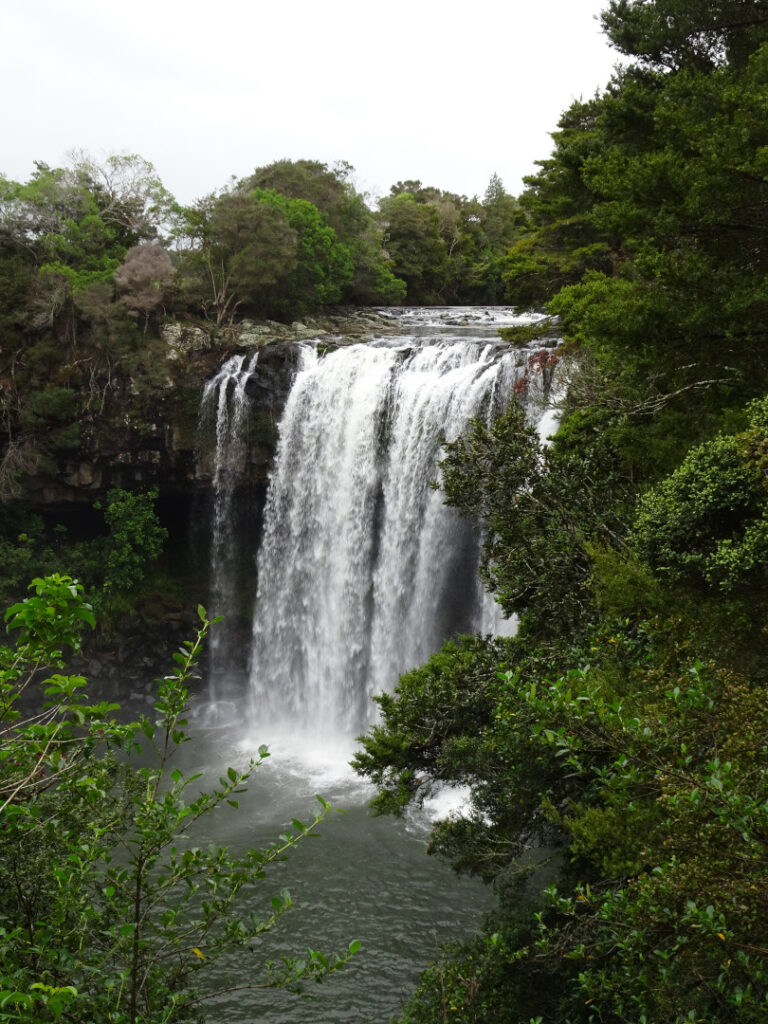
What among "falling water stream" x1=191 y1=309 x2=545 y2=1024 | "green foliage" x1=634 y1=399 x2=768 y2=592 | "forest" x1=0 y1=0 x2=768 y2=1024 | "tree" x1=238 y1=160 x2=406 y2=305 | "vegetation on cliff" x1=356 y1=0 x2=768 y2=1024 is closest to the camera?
"forest" x1=0 y1=0 x2=768 y2=1024

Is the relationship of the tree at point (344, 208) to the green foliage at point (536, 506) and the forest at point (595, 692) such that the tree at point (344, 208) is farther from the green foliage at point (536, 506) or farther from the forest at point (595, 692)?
the green foliage at point (536, 506)

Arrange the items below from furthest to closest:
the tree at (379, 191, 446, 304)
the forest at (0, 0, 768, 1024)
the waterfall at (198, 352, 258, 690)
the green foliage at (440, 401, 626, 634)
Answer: the tree at (379, 191, 446, 304)
the waterfall at (198, 352, 258, 690)
the green foliage at (440, 401, 626, 634)
the forest at (0, 0, 768, 1024)

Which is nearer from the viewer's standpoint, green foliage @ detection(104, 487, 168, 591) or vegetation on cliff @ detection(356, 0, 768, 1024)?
vegetation on cliff @ detection(356, 0, 768, 1024)

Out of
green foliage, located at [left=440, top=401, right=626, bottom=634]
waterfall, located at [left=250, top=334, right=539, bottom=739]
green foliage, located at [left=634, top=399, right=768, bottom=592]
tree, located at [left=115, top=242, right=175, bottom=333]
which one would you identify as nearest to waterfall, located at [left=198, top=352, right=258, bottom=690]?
waterfall, located at [left=250, top=334, right=539, bottom=739]

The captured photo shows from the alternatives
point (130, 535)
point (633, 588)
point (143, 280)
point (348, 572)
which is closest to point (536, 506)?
point (633, 588)

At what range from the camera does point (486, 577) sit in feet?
35.2

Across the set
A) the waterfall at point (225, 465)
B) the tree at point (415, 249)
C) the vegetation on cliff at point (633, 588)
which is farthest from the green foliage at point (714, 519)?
the tree at point (415, 249)

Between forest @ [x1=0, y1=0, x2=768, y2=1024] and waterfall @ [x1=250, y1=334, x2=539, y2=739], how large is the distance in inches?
128

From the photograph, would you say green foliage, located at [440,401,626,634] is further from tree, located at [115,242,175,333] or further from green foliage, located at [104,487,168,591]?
tree, located at [115,242,175,333]

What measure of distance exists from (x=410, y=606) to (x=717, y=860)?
1578 centimetres

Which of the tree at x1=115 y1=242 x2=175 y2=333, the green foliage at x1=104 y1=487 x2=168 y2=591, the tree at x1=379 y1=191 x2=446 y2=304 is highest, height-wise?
the tree at x1=379 y1=191 x2=446 y2=304

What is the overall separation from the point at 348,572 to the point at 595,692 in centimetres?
1689

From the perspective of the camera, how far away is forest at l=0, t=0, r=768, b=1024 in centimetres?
405

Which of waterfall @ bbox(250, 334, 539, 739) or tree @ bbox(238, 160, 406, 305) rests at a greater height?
tree @ bbox(238, 160, 406, 305)
